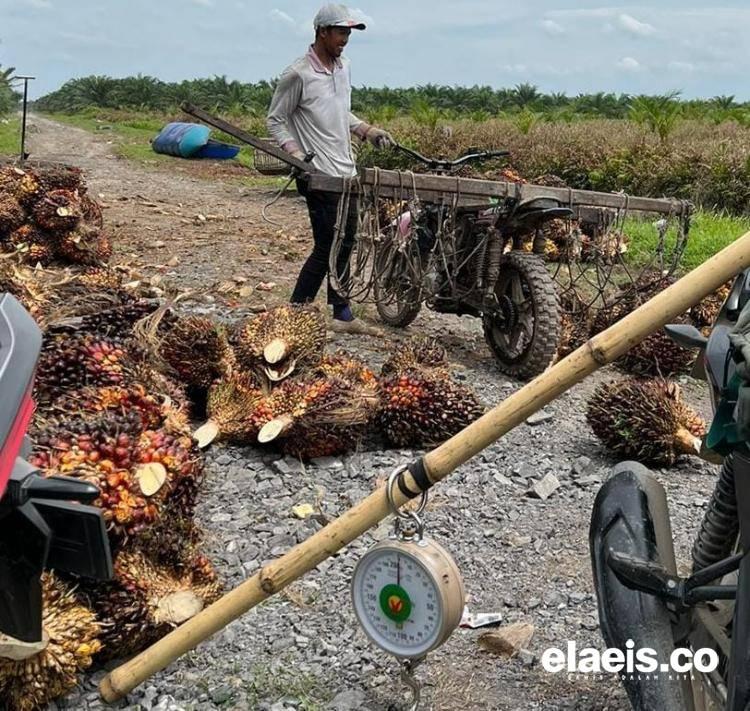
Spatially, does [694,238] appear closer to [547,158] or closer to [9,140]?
[547,158]

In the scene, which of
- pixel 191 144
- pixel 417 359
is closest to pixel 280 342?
pixel 417 359

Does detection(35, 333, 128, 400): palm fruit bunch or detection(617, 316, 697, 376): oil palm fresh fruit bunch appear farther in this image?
detection(617, 316, 697, 376): oil palm fresh fruit bunch

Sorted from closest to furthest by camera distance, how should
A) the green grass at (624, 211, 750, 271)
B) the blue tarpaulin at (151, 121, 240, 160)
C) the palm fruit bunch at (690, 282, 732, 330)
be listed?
1. the palm fruit bunch at (690, 282, 732, 330)
2. the green grass at (624, 211, 750, 271)
3. the blue tarpaulin at (151, 121, 240, 160)

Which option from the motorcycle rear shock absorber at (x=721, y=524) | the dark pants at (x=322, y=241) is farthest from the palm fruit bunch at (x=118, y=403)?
the dark pants at (x=322, y=241)

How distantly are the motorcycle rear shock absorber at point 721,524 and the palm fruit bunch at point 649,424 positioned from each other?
1.99 meters

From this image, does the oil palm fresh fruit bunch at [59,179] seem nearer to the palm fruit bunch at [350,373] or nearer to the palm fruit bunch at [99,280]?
the palm fruit bunch at [99,280]

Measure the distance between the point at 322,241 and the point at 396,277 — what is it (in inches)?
22.3

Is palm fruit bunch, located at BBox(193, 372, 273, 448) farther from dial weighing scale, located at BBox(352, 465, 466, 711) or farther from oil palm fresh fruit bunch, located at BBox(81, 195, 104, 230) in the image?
oil palm fresh fruit bunch, located at BBox(81, 195, 104, 230)

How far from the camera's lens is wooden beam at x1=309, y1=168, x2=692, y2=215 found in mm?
5406

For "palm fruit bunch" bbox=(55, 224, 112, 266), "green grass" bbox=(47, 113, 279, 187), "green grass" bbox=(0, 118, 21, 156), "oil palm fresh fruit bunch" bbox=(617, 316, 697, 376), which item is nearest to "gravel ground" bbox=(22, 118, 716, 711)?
"oil palm fresh fruit bunch" bbox=(617, 316, 697, 376)

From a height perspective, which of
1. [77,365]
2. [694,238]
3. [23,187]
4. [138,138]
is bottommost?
[77,365]

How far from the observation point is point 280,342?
4.39 metres

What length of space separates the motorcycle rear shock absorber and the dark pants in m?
3.92

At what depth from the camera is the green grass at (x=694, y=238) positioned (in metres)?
9.34
